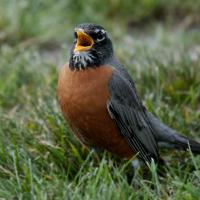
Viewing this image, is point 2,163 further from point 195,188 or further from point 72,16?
point 72,16

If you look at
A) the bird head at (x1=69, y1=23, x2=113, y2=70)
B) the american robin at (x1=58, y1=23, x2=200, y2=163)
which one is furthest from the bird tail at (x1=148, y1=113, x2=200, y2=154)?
the bird head at (x1=69, y1=23, x2=113, y2=70)

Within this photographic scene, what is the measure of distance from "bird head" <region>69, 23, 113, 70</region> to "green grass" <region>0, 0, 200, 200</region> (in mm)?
583

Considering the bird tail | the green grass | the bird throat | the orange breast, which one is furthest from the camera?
the bird tail

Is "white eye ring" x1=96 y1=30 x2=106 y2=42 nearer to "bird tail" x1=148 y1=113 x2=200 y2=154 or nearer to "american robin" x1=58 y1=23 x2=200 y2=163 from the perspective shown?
"american robin" x1=58 y1=23 x2=200 y2=163

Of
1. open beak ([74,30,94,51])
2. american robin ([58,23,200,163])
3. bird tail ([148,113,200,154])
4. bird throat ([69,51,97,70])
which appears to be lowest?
bird tail ([148,113,200,154])

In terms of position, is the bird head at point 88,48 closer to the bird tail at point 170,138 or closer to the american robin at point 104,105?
the american robin at point 104,105

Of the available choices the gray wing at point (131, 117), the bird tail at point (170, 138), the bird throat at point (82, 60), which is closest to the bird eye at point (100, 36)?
the bird throat at point (82, 60)

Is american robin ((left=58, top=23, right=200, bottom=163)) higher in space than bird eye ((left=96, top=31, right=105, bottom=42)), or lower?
lower

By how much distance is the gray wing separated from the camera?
518 centimetres

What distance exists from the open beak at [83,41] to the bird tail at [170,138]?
0.74 m

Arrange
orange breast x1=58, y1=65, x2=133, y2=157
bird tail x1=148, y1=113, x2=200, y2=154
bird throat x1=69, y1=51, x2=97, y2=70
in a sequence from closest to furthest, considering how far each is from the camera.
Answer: orange breast x1=58, y1=65, x2=133, y2=157 → bird throat x1=69, y1=51, x2=97, y2=70 → bird tail x1=148, y1=113, x2=200, y2=154

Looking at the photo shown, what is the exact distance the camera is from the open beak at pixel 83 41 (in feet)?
17.0

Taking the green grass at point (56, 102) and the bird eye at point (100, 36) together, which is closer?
the green grass at point (56, 102)

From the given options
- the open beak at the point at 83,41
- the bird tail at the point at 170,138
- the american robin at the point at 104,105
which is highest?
the open beak at the point at 83,41
